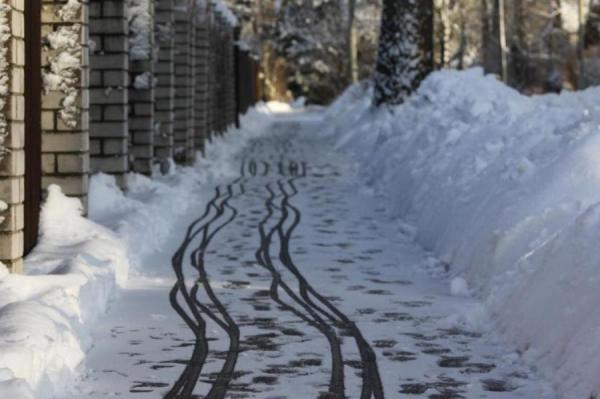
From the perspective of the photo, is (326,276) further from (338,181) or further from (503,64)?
(503,64)

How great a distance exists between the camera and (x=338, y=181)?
70.7ft

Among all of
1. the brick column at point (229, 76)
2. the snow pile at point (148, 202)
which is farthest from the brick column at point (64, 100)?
the brick column at point (229, 76)

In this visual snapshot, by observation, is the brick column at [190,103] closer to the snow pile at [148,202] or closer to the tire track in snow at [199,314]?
the snow pile at [148,202]

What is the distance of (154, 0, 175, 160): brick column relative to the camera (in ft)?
66.6

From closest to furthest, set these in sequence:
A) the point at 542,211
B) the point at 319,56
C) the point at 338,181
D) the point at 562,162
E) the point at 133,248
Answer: the point at 542,211 → the point at 562,162 → the point at 133,248 → the point at 338,181 → the point at 319,56

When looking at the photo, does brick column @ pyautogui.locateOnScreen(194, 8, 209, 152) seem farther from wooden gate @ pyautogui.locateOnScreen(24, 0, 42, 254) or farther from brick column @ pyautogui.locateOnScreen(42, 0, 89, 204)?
wooden gate @ pyautogui.locateOnScreen(24, 0, 42, 254)

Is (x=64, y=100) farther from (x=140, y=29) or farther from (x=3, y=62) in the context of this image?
(x=140, y=29)

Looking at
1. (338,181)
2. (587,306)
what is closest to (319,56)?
(338,181)

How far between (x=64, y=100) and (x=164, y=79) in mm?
8104

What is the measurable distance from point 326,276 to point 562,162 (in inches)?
97.2

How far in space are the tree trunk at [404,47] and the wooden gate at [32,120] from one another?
15.8 metres

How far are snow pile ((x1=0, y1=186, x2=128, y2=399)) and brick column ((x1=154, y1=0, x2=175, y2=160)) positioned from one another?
312 inches

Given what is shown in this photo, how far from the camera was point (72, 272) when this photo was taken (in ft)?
30.4

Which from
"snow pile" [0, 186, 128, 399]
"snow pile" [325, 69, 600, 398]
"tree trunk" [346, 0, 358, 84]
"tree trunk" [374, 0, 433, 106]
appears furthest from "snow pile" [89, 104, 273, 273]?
"tree trunk" [346, 0, 358, 84]
